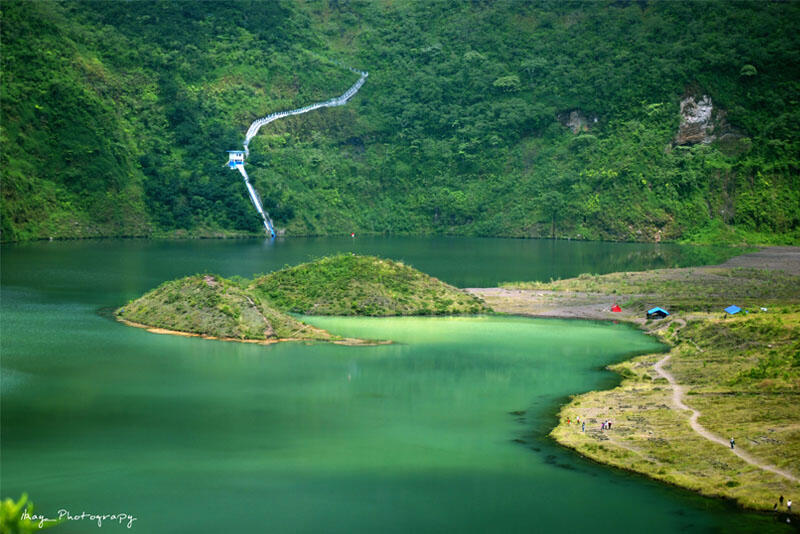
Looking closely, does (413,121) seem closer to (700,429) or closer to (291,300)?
(291,300)

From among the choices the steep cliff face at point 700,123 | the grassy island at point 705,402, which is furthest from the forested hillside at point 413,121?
the grassy island at point 705,402

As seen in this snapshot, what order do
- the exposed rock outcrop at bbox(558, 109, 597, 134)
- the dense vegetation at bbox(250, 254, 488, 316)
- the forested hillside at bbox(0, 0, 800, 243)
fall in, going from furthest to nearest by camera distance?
the exposed rock outcrop at bbox(558, 109, 597, 134) → the forested hillside at bbox(0, 0, 800, 243) → the dense vegetation at bbox(250, 254, 488, 316)

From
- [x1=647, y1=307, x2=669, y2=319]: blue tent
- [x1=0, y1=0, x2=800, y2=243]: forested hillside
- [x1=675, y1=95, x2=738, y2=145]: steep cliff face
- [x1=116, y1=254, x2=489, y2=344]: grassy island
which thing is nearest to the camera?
[x1=116, y1=254, x2=489, y2=344]: grassy island

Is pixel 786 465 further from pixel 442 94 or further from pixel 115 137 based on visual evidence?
pixel 442 94

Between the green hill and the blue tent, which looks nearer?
the green hill

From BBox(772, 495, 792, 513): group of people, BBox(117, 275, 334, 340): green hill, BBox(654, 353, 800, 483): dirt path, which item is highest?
BBox(117, 275, 334, 340): green hill

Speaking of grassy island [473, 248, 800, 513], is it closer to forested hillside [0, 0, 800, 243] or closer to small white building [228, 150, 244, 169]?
forested hillside [0, 0, 800, 243]

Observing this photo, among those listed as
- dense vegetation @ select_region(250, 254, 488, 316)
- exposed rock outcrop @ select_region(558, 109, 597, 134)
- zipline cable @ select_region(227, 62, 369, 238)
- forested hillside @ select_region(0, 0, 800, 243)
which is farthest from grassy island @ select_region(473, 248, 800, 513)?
exposed rock outcrop @ select_region(558, 109, 597, 134)

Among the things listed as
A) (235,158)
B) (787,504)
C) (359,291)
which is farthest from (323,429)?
(235,158)

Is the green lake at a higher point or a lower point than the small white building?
lower
